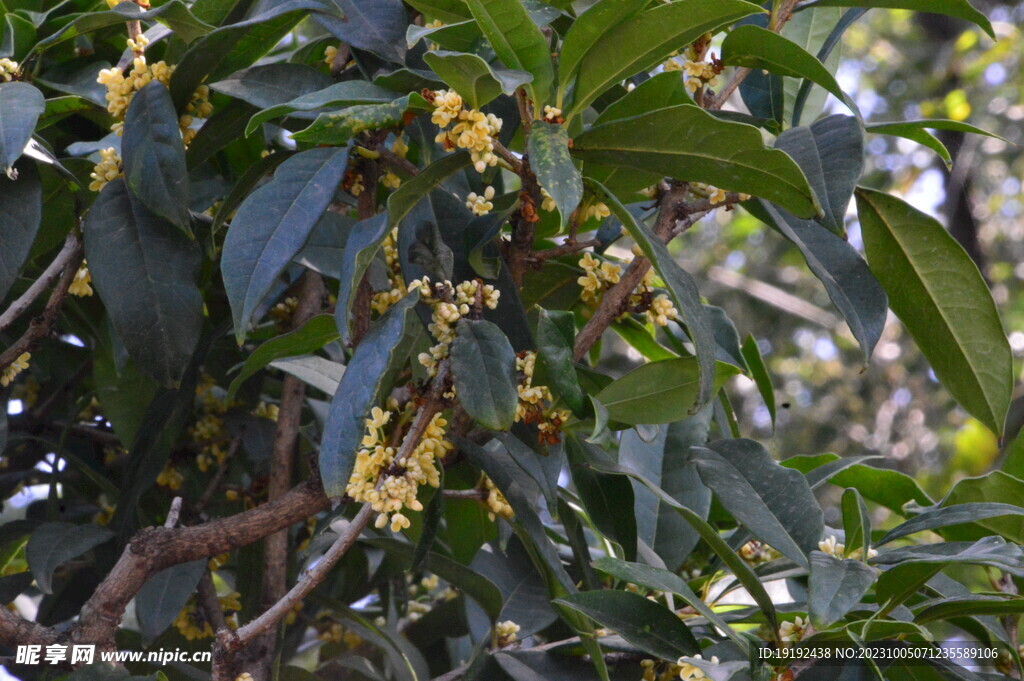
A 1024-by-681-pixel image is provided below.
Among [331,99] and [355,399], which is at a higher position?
[331,99]

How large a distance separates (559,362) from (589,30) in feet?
0.88

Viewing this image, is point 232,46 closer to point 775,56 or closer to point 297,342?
point 297,342

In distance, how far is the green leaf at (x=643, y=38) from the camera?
729mm

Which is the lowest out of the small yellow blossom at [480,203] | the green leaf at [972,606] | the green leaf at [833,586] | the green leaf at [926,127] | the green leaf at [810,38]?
the green leaf at [972,606]

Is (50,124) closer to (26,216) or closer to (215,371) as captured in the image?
(26,216)

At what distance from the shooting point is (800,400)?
15.0 ft

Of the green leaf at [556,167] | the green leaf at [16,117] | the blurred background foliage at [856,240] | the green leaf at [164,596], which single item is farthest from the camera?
the blurred background foliage at [856,240]

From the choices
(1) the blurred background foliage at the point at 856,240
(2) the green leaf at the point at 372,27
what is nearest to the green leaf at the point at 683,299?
(2) the green leaf at the point at 372,27

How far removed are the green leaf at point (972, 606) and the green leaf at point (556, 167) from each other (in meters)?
0.47

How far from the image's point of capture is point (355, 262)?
27.3 inches

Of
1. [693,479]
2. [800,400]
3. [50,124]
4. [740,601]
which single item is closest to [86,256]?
[50,124]

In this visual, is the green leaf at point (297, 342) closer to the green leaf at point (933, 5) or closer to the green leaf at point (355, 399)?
the green leaf at point (355, 399)

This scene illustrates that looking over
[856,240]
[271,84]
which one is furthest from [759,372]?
[856,240]

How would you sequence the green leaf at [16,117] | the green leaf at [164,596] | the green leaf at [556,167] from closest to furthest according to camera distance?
the green leaf at [556,167]
the green leaf at [16,117]
the green leaf at [164,596]
